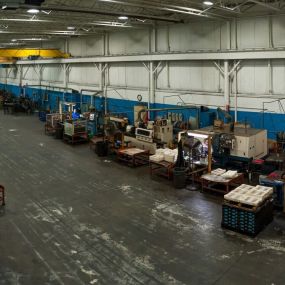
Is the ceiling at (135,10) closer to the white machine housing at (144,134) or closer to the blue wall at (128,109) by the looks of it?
the blue wall at (128,109)

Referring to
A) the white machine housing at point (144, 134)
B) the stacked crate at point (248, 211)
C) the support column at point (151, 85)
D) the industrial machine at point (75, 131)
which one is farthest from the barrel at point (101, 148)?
the stacked crate at point (248, 211)

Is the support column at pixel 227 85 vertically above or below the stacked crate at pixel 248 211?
above

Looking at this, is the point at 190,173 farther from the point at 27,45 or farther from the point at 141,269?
the point at 27,45

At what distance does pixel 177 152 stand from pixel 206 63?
6131 mm

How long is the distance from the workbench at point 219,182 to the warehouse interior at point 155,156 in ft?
0.14

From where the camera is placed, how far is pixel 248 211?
25.8ft

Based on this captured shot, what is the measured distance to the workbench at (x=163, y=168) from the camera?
12094 mm

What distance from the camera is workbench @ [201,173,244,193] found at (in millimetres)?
10430

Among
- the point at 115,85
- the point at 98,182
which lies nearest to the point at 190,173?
the point at 98,182

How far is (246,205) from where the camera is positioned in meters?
8.16

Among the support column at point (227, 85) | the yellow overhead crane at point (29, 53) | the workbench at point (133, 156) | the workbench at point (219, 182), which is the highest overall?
the yellow overhead crane at point (29, 53)

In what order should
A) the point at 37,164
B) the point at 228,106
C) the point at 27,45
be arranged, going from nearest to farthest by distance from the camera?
the point at 37,164, the point at 228,106, the point at 27,45

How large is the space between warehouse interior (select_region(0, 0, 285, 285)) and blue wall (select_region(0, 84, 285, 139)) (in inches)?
2.8

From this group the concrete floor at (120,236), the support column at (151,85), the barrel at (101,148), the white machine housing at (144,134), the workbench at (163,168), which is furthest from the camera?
the support column at (151,85)
